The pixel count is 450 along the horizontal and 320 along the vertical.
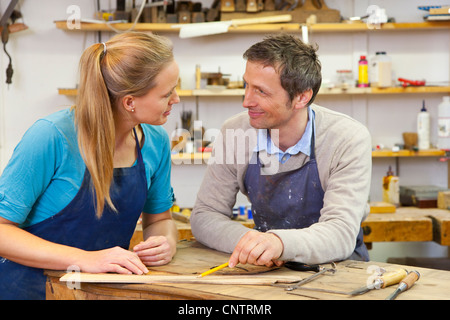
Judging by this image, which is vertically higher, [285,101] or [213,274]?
[285,101]

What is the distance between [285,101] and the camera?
2.30 meters

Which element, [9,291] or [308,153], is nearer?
[9,291]

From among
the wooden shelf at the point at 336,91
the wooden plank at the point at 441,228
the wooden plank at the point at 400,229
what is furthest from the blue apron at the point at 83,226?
the wooden plank at the point at 441,228

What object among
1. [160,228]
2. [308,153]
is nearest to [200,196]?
[160,228]

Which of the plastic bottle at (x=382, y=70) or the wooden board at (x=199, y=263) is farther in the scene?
the plastic bottle at (x=382, y=70)

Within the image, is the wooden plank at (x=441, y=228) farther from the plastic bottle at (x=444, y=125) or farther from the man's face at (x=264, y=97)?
the man's face at (x=264, y=97)

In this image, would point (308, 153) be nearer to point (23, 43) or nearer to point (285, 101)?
point (285, 101)

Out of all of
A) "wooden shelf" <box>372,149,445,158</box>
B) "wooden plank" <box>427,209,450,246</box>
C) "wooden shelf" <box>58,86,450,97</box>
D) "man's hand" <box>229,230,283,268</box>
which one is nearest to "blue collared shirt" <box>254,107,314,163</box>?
"man's hand" <box>229,230,283,268</box>

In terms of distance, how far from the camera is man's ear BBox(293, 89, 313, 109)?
2.32 metres

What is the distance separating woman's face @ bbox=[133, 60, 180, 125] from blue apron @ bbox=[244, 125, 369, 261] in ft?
1.88

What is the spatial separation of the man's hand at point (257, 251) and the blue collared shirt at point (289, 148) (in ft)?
1.97

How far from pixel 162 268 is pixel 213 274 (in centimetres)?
19

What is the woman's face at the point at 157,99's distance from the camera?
192 centimetres

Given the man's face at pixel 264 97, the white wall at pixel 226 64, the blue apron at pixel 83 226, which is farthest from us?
the white wall at pixel 226 64
